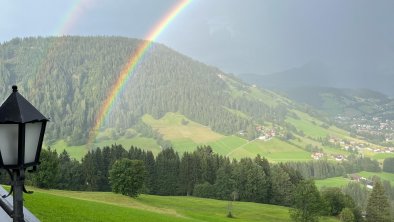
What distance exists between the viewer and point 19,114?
6801 mm

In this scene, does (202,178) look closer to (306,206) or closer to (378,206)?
(378,206)

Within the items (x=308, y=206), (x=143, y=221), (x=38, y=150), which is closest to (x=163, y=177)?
(x=308, y=206)

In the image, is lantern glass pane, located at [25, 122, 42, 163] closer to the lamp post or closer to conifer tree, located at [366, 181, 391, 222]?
the lamp post

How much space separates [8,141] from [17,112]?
20.9 inches

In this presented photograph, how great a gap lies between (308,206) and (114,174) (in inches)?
1685

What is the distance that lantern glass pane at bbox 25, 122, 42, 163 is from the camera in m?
6.85

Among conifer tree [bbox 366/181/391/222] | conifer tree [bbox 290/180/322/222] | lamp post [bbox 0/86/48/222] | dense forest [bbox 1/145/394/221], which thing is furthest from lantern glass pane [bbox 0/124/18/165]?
conifer tree [bbox 366/181/391/222]

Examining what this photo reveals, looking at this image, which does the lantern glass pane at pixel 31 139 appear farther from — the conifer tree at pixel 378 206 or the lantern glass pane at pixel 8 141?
the conifer tree at pixel 378 206

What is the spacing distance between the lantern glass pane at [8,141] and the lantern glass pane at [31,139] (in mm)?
180

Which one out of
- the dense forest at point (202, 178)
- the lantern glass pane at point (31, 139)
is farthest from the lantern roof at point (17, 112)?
the dense forest at point (202, 178)

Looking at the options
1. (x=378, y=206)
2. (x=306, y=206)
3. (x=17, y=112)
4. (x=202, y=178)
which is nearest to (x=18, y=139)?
(x=17, y=112)

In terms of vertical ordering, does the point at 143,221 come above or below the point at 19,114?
below

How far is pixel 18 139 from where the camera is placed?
6.76 meters

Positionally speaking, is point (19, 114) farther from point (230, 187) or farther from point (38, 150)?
point (230, 187)
